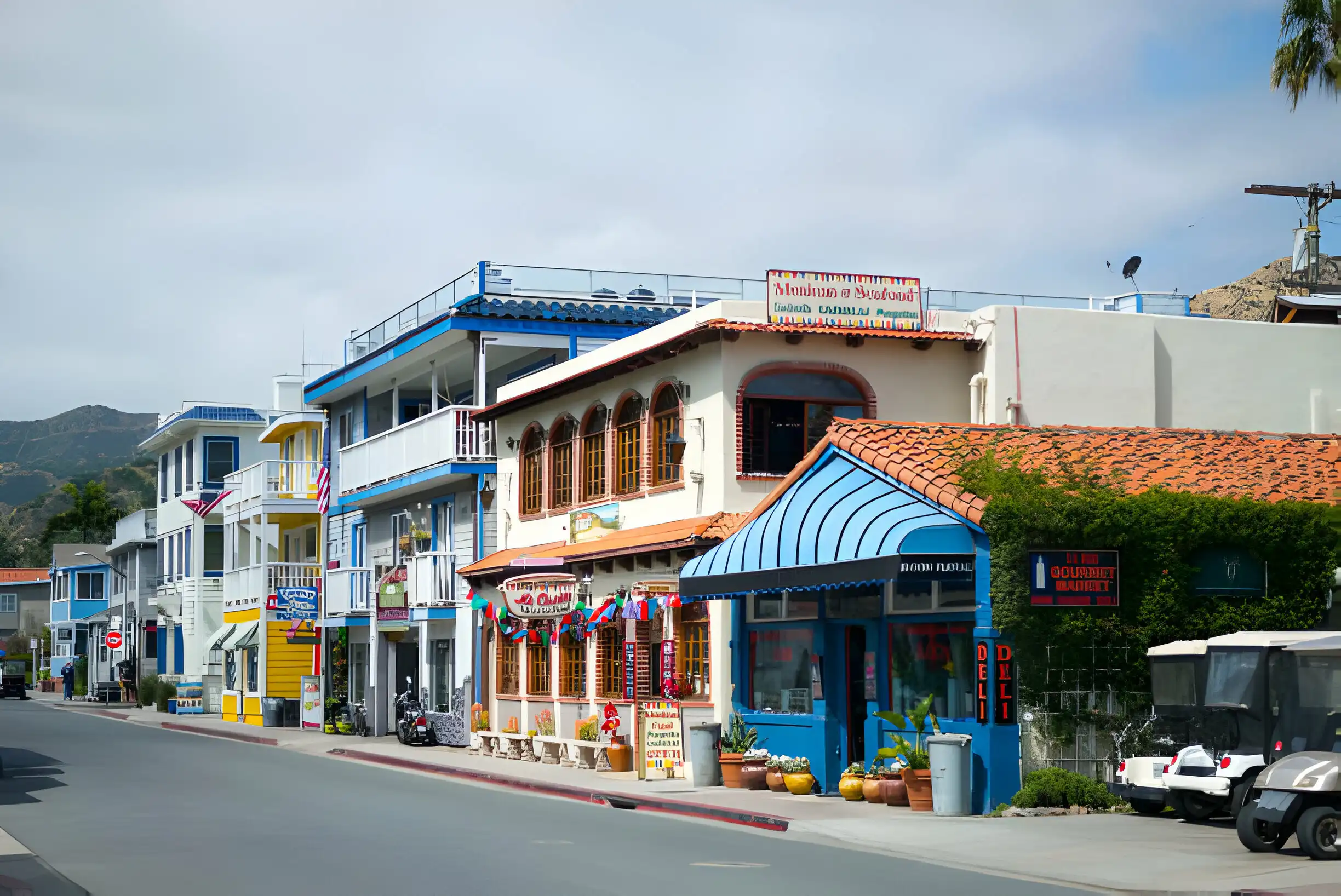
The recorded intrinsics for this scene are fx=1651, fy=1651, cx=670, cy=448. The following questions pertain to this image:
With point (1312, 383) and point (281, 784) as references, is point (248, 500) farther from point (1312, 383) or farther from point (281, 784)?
point (1312, 383)

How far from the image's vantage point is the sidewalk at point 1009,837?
46.1 ft

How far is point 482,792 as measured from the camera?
24.5m

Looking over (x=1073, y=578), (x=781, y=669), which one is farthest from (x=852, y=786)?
(x=1073, y=578)

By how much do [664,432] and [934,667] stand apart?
28.8 ft

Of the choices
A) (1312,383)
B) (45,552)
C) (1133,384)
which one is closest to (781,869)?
(1133,384)

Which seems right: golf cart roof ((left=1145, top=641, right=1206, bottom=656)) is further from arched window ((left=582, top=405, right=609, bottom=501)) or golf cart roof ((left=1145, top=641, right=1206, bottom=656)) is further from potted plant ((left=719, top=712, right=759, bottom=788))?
arched window ((left=582, top=405, right=609, bottom=501))

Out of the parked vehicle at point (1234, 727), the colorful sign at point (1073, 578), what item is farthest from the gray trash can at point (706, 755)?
the parked vehicle at point (1234, 727)

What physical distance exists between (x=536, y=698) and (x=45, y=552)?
116m

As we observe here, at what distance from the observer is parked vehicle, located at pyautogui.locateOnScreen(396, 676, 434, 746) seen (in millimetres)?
36844

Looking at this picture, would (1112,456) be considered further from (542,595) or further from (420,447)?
(420,447)

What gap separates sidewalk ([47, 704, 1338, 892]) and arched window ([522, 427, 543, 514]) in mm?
8038

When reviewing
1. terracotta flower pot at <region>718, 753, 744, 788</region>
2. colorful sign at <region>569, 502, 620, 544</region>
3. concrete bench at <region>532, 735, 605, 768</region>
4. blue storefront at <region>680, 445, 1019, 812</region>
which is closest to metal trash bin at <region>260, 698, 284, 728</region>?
concrete bench at <region>532, 735, 605, 768</region>

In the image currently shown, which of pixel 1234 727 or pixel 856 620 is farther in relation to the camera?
pixel 856 620

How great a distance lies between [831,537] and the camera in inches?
867
